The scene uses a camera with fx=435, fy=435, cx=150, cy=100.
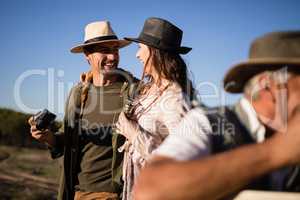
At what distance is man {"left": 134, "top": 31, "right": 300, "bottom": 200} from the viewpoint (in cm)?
133

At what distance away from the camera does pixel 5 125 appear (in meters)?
20.5

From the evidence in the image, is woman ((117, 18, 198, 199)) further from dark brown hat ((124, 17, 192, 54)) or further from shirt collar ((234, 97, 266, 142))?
shirt collar ((234, 97, 266, 142))

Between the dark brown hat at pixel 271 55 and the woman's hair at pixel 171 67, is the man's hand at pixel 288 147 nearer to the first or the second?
the dark brown hat at pixel 271 55

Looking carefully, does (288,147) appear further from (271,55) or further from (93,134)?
(93,134)

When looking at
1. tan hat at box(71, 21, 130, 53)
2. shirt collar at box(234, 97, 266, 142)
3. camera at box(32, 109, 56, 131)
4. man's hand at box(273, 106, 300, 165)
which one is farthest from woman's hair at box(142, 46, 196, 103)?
man's hand at box(273, 106, 300, 165)

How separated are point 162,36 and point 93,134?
125 cm

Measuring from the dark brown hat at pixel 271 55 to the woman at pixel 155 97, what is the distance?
145 cm

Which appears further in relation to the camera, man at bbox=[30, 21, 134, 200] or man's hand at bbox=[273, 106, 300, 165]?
man at bbox=[30, 21, 134, 200]

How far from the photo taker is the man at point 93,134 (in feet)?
14.0

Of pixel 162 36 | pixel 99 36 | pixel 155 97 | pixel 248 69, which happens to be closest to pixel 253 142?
pixel 248 69

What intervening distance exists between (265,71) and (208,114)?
284 mm

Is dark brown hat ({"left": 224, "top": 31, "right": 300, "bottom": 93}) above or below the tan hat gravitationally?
below

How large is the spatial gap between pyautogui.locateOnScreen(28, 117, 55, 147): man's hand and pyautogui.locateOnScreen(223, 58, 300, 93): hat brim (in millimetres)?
2833

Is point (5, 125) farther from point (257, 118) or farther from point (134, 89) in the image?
point (257, 118)
